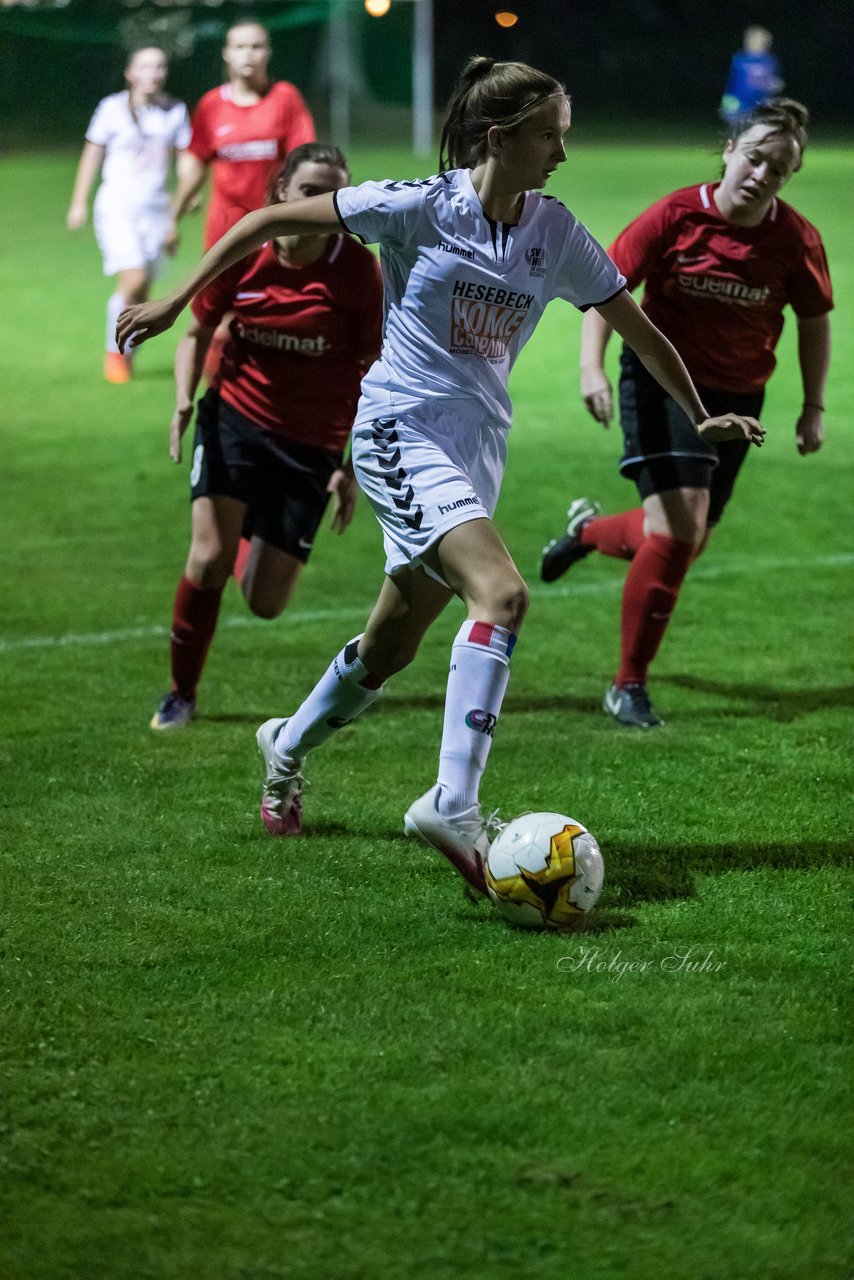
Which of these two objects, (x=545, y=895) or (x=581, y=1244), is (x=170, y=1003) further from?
(x=581, y=1244)

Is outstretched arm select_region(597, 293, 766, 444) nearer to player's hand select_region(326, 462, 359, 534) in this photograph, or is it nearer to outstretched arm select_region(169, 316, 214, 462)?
player's hand select_region(326, 462, 359, 534)

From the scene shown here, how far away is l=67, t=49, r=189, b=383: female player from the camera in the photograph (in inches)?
561

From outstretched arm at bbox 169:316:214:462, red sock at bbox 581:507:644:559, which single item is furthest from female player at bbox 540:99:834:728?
outstretched arm at bbox 169:316:214:462

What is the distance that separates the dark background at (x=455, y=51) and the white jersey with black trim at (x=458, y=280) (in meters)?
21.3

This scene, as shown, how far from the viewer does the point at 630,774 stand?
18.7ft

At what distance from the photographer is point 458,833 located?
4234 millimetres

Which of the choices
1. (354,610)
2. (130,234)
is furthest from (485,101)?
(130,234)

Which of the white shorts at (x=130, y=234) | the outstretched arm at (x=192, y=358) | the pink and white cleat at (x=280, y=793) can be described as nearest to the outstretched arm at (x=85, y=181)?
the white shorts at (x=130, y=234)

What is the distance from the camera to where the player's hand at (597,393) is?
6.27 metres

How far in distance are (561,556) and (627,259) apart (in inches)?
67.5

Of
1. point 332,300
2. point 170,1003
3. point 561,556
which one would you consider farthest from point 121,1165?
point 561,556

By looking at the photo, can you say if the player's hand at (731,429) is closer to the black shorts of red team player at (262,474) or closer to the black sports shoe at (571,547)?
the black shorts of red team player at (262,474)

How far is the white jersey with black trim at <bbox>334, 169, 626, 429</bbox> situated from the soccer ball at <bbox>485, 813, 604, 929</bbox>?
1146 mm

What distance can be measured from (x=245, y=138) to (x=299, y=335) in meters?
6.69
